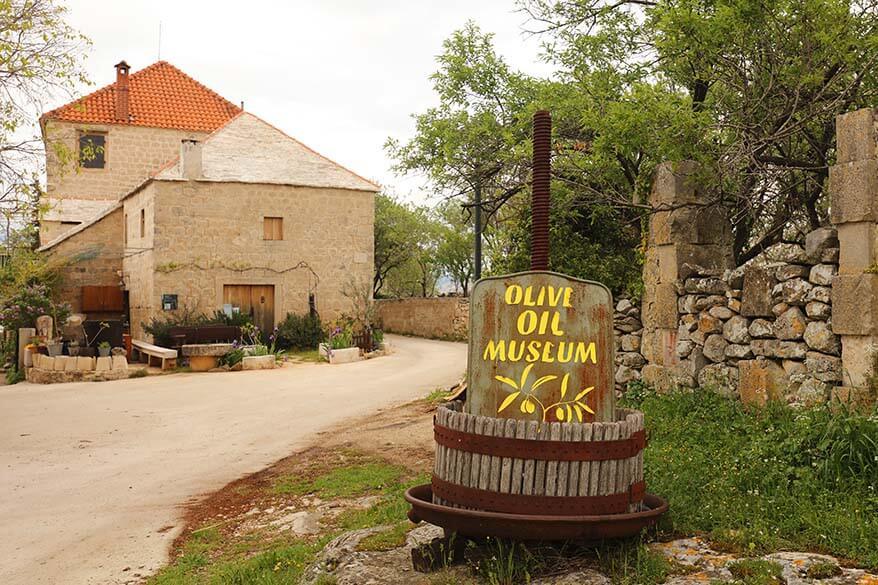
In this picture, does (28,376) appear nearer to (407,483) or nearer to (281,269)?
(281,269)

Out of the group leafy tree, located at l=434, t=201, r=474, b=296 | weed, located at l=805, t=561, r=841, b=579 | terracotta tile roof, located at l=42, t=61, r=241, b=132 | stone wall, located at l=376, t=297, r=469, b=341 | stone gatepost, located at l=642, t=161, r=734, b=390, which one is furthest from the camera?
leafy tree, located at l=434, t=201, r=474, b=296

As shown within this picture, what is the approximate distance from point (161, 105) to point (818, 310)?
2716cm

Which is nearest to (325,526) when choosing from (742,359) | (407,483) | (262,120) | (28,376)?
(407,483)

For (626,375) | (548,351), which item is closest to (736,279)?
(626,375)

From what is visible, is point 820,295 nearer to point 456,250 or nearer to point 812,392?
point 812,392

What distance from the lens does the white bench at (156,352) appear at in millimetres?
18612

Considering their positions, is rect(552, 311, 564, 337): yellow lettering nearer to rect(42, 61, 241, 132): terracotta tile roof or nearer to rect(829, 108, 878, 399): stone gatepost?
rect(829, 108, 878, 399): stone gatepost

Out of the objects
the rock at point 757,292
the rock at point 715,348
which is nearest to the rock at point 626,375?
the rock at point 715,348

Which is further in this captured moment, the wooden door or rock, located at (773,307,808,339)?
the wooden door

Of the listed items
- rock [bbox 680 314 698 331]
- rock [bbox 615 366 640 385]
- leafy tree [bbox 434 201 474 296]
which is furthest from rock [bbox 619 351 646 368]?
leafy tree [bbox 434 201 474 296]

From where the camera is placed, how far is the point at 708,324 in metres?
7.95

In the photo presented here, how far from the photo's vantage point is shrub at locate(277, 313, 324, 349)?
→ 71.6ft

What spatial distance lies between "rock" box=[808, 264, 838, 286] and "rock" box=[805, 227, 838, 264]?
87 millimetres

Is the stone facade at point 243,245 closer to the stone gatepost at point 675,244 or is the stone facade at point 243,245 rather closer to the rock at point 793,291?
the stone gatepost at point 675,244
